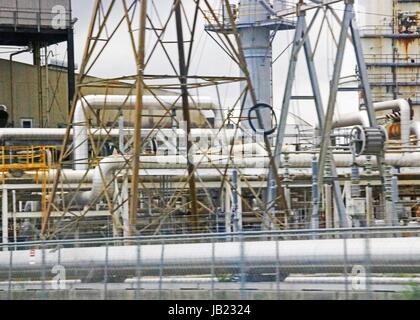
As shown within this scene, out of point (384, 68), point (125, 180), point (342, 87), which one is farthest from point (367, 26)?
point (125, 180)

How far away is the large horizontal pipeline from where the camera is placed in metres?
18.7

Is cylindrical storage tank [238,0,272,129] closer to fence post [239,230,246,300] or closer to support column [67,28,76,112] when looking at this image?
support column [67,28,76,112]

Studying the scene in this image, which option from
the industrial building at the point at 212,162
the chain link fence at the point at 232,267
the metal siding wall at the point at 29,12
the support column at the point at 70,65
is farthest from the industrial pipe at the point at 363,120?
the chain link fence at the point at 232,267

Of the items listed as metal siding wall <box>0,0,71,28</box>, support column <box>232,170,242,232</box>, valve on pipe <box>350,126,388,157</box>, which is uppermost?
metal siding wall <box>0,0,71,28</box>

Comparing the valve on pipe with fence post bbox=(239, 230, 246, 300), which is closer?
fence post bbox=(239, 230, 246, 300)

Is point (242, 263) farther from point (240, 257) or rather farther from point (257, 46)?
point (257, 46)

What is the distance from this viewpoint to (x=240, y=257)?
19.6m

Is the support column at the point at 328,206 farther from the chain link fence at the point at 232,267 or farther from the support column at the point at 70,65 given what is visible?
the support column at the point at 70,65

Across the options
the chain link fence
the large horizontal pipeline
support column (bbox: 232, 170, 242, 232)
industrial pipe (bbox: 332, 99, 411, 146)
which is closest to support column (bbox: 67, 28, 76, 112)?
industrial pipe (bbox: 332, 99, 411, 146)

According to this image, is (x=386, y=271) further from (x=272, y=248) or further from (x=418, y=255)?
(x=272, y=248)

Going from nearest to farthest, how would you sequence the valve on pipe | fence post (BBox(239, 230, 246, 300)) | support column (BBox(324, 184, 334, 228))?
fence post (BBox(239, 230, 246, 300)) < the valve on pipe < support column (BBox(324, 184, 334, 228))

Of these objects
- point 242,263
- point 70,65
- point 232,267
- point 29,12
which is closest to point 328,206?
point 232,267

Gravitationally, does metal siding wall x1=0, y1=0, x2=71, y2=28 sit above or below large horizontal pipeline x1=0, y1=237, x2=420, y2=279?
above

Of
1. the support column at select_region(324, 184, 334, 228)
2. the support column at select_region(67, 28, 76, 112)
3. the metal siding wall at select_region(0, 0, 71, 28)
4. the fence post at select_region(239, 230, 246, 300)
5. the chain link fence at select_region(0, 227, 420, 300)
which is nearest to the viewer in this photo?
the chain link fence at select_region(0, 227, 420, 300)
